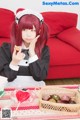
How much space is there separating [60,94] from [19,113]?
11.4 inches

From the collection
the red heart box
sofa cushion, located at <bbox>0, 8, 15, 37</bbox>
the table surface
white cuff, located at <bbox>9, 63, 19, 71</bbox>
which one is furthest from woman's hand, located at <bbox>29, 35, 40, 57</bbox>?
sofa cushion, located at <bbox>0, 8, 15, 37</bbox>

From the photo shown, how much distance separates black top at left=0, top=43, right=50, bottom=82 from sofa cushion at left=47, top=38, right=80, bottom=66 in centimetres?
59

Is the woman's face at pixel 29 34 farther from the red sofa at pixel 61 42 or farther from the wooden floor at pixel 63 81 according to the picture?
the wooden floor at pixel 63 81

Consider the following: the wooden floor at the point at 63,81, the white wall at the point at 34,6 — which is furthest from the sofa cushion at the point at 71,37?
the white wall at the point at 34,6

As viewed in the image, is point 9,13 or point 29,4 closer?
point 9,13

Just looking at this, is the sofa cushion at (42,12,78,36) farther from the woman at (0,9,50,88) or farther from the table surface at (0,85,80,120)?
the table surface at (0,85,80,120)

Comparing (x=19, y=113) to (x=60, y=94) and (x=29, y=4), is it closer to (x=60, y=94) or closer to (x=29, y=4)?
(x=60, y=94)

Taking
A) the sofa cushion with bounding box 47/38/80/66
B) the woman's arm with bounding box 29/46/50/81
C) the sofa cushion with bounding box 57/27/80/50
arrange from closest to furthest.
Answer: the woman's arm with bounding box 29/46/50/81, the sofa cushion with bounding box 47/38/80/66, the sofa cushion with bounding box 57/27/80/50

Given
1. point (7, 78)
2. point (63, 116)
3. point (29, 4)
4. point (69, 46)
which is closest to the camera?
point (63, 116)

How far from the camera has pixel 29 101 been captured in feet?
4.83

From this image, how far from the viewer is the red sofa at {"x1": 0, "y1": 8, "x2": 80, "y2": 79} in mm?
2432

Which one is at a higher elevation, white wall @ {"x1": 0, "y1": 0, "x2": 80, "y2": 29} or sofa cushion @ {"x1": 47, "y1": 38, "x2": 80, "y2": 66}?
white wall @ {"x1": 0, "y1": 0, "x2": 80, "y2": 29}

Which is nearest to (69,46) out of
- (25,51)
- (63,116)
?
(25,51)

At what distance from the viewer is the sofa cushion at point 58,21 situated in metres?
2.85
